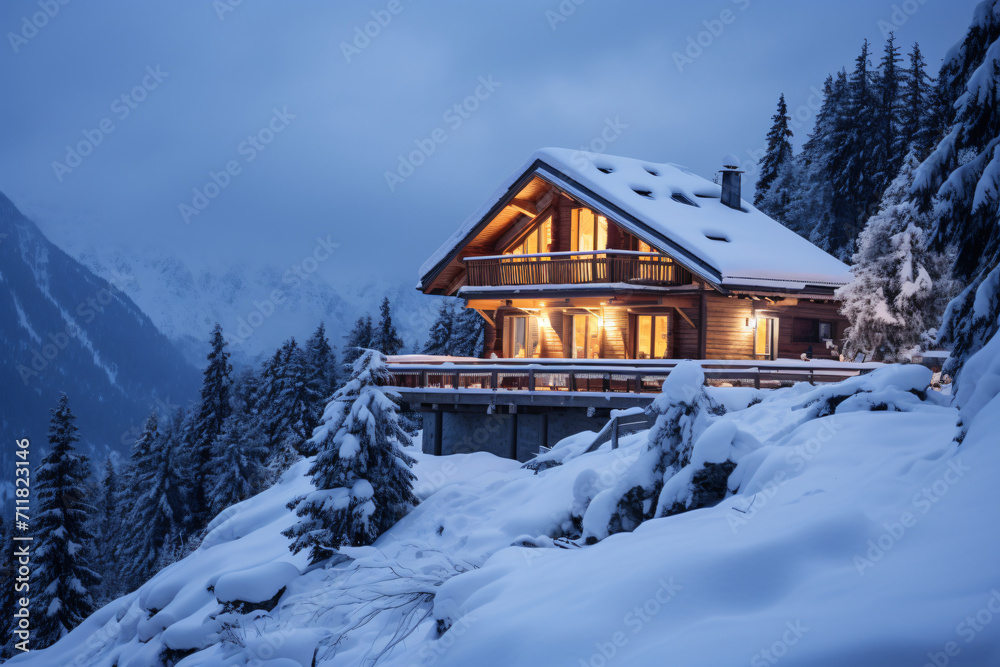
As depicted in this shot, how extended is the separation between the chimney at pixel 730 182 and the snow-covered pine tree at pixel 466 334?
22.7 m

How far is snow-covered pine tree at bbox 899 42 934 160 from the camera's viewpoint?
4309 cm

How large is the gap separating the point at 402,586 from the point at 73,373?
204112 millimetres

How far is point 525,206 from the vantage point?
1109 inches

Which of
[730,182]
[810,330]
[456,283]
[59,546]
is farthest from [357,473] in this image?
[730,182]

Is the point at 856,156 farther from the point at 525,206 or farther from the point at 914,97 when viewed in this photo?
the point at 525,206

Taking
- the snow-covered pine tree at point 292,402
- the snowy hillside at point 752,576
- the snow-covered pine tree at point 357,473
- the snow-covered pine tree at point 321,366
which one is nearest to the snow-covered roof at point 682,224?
the snowy hillside at point 752,576

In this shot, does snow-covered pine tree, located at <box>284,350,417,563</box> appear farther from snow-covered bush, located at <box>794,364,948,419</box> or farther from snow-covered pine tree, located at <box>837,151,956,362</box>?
snow-covered pine tree, located at <box>837,151,956,362</box>

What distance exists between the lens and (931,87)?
45.6 m

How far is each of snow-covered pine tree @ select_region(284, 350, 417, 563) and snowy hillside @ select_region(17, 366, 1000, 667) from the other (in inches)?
66.7

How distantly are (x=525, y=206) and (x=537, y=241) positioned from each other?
1413 mm

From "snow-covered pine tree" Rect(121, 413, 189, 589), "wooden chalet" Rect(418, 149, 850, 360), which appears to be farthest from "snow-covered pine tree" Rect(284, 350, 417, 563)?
"snow-covered pine tree" Rect(121, 413, 189, 589)

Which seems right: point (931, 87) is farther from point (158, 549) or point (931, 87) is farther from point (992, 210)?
point (158, 549)

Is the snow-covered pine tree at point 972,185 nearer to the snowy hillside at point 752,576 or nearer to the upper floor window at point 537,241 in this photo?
the snowy hillside at point 752,576

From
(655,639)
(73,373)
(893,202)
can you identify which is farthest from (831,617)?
(73,373)
